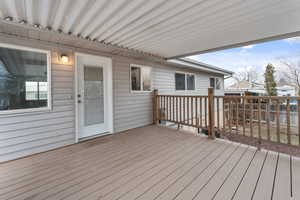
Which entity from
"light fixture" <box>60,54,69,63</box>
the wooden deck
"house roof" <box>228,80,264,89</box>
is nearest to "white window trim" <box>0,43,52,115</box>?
"light fixture" <box>60,54,69,63</box>

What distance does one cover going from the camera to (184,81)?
6.66 meters

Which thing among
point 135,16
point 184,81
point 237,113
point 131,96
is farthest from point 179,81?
point 135,16

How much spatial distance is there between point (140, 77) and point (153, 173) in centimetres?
328

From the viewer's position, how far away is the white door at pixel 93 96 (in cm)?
339

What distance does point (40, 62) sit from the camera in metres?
2.78

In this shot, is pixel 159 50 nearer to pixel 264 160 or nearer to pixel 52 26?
pixel 52 26

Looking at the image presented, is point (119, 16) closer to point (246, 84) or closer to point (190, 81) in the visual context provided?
point (190, 81)

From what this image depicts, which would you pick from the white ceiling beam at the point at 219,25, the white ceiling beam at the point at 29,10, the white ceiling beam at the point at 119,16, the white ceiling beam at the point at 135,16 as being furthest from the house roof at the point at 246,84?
the white ceiling beam at the point at 29,10

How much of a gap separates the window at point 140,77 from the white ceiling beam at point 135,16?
1822 millimetres

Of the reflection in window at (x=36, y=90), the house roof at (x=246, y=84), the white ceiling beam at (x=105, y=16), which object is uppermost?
the house roof at (x=246, y=84)

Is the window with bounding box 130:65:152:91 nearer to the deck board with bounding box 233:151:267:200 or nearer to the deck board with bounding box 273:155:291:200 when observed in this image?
the deck board with bounding box 233:151:267:200

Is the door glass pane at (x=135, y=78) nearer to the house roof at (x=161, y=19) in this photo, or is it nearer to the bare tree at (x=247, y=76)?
the house roof at (x=161, y=19)

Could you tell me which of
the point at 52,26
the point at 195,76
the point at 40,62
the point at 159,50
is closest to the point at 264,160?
the point at 159,50

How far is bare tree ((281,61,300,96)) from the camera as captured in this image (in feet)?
39.5
